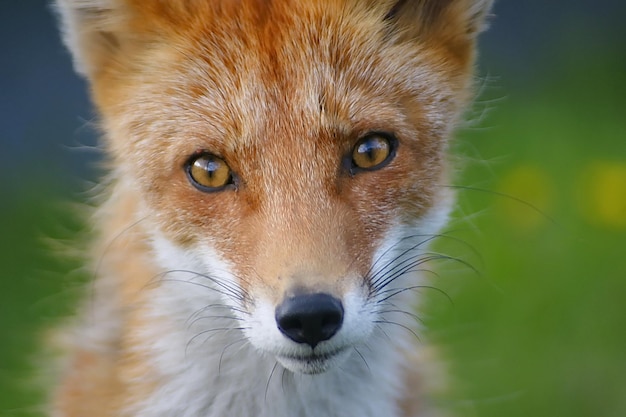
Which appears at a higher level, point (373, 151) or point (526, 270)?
point (373, 151)

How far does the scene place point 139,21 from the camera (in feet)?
12.7

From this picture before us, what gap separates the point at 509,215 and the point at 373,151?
3.23m

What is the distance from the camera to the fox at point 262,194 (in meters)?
3.38

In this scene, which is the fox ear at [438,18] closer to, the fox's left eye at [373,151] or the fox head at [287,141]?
the fox head at [287,141]

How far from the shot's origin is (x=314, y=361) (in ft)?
11.0

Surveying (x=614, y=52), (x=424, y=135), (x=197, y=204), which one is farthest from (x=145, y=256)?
(x=614, y=52)

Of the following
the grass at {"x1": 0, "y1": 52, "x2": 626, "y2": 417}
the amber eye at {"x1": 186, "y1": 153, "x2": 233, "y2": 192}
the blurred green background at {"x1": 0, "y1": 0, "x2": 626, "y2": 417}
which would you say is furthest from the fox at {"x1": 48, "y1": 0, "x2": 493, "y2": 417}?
the grass at {"x1": 0, "y1": 52, "x2": 626, "y2": 417}

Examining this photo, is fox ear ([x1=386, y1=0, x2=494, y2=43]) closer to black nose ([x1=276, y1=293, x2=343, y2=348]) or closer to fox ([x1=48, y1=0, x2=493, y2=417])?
fox ([x1=48, y1=0, x2=493, y2=417])

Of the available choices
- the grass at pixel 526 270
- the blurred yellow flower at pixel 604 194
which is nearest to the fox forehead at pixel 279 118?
the grass at pixel 526 270

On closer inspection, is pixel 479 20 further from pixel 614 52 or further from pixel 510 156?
pixel 614 52

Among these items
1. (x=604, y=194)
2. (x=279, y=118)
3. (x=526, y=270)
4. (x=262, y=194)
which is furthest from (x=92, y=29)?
(x=604, y=194)

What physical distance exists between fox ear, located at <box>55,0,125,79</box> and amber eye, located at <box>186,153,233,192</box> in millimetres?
713

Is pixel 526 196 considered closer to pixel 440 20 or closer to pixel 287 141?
pixel 440 20

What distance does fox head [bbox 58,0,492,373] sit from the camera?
3.30 metres
